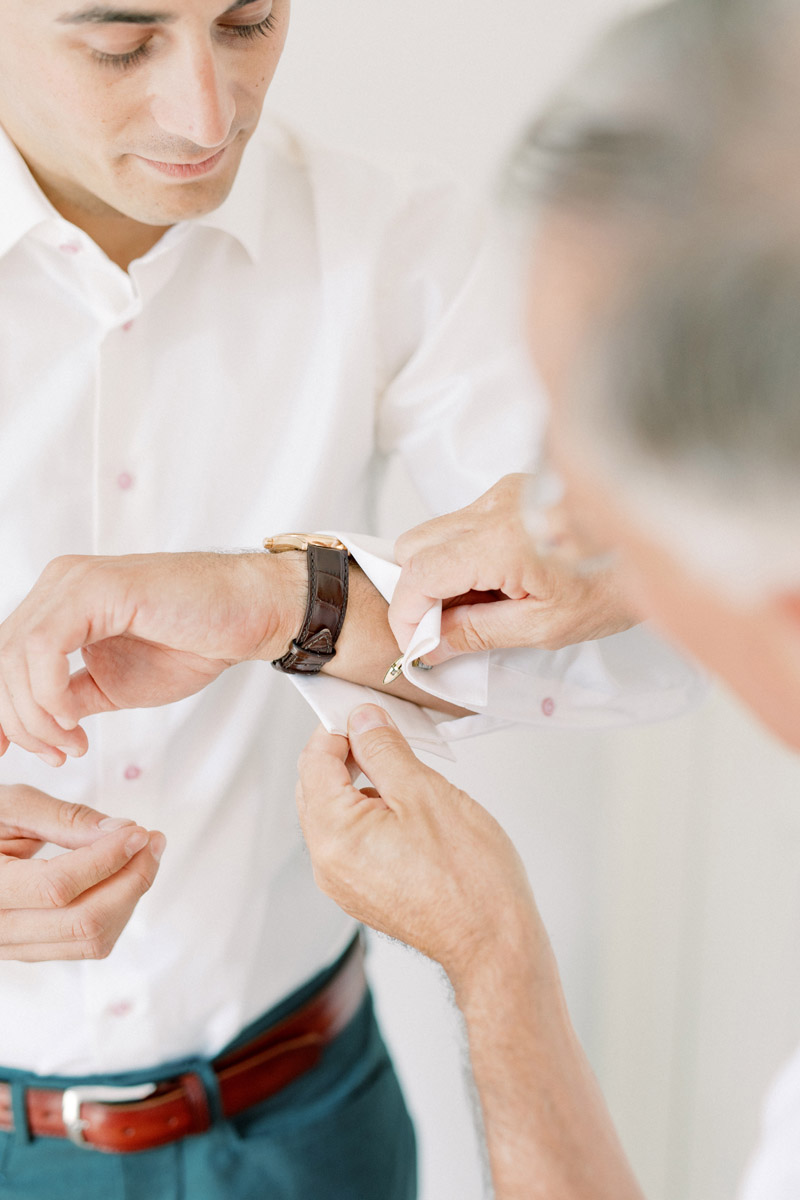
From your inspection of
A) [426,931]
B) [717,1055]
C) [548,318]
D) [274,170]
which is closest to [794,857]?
[717,1055]

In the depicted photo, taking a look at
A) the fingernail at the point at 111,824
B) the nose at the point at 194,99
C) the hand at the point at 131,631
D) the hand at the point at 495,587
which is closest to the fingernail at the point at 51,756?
the hand at the point at 131,631

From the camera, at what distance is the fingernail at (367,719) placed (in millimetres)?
1021

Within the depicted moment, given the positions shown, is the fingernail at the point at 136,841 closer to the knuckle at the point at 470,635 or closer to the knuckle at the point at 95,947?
the knuckle at the point at 95,947

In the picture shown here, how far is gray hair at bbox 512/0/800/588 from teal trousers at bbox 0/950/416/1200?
38.6 inches

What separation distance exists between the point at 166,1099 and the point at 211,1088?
0.05 metres

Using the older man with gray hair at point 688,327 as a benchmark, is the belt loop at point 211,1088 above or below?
below

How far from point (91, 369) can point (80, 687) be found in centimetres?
31

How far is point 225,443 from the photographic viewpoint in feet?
3.91

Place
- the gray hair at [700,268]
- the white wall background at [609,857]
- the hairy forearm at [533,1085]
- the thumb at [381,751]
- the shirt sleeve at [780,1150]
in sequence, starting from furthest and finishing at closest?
the white wall background at [609,857], the thumb at [381,751], the hairy forearm at [533,1085], the shirt sleeve at [780,1150], the gray hair at [700,268]

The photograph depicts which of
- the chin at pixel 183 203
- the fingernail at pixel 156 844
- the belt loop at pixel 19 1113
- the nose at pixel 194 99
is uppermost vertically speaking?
the nose at pixel 194 99

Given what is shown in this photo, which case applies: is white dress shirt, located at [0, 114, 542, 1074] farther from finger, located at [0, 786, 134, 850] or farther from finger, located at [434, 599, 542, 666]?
finger, located at [434, 599, 542, 666]

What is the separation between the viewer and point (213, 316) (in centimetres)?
119

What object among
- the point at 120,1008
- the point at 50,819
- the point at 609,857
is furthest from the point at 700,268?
the point at 609,857

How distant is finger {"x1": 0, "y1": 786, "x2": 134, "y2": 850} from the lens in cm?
108
